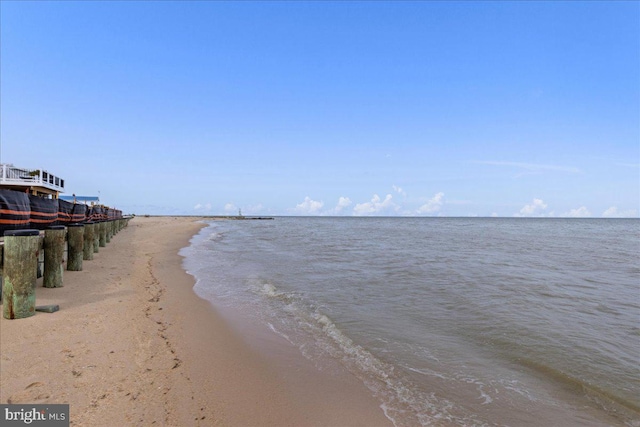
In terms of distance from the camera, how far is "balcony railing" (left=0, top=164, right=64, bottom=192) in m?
23.9

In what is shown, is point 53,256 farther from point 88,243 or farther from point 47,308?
point 88,243

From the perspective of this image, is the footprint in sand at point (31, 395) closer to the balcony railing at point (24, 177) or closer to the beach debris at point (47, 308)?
the beach debris at point (47, 308)

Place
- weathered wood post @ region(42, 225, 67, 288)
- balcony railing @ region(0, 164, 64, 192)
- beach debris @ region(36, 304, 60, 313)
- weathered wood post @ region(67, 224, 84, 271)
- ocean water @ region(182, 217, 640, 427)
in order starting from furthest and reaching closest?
1. balcony railing @ region(0, 164, 64, 192)
2. weathered wood post @ region(67, 224, 84, 271)
3. weathered wood post @ region(42, 225, 67, 288)
4. beach debris @ region(36, 304, 60, 313)
5. ocean water @ region(182, 217, 640, 427)

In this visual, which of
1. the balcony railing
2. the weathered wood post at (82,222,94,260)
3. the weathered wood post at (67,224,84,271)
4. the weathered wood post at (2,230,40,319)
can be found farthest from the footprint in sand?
the balcony railing

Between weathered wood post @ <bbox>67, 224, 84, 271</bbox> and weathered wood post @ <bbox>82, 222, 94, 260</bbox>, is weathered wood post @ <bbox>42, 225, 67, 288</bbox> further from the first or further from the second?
weathered wood post @ <bbox>82, 222, 94, 260</bbox>

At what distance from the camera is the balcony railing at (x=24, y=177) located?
939 inches

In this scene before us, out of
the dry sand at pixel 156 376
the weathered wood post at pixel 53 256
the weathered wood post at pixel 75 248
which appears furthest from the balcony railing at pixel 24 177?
the dry sand at pixel 156 376

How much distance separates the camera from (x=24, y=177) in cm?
2541

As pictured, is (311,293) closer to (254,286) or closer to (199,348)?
(254,286)

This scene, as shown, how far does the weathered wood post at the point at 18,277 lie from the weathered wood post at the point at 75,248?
13.0 feet

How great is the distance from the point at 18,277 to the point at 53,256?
6.67ft

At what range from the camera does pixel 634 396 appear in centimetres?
415

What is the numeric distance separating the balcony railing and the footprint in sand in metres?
28.6

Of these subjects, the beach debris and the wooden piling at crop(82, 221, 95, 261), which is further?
the wooden piling at crop(82, 221, 95, 261)
